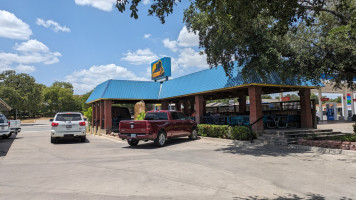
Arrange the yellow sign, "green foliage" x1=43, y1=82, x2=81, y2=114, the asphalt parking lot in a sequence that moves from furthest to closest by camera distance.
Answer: "green foliage" x1=43, y1=82, x2=81, y2=114
the yellow sign
the asphalt parking lot

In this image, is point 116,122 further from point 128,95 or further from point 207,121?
point 207,121

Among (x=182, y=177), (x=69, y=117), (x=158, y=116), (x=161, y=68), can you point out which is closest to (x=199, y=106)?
(x=158, y=116)

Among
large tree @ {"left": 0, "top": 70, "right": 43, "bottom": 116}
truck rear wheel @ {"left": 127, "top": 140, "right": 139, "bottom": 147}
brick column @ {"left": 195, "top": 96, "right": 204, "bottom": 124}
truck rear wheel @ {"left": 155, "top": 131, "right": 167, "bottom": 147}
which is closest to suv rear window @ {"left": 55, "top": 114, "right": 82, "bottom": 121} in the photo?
truck rear wheel @ {"left": 127, "top": 140, "right": 139, "bottom": 147}

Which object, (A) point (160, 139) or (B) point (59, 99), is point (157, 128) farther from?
(B) point (59, 99)

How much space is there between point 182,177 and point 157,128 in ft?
21.3

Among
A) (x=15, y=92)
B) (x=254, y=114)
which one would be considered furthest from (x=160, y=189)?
(x=15, y=92)

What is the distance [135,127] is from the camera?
13.1 meters

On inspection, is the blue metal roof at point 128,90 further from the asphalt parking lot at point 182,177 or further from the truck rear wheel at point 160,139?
the asphalt parking lot at point 182,177

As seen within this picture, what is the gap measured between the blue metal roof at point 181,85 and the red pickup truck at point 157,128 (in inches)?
139

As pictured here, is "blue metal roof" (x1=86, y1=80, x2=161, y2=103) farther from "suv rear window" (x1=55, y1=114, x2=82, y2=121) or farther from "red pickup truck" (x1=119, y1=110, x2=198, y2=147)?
"red pickup truck" (x1=119, y1=110, x2=198, y2=147)

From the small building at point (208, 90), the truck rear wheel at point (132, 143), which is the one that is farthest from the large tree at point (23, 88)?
the truck rear wheel at point (132, 143)

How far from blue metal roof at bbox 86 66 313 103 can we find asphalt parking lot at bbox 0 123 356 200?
640cm

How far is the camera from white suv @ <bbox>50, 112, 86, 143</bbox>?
49.4ft

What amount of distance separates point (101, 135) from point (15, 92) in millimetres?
40233
